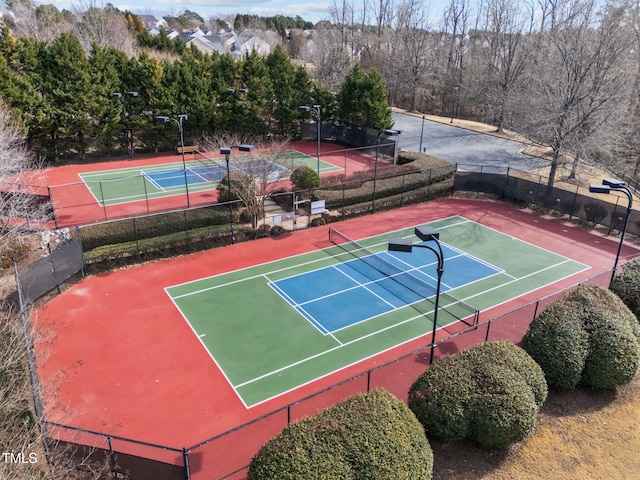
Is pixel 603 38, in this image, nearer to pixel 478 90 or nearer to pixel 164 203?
pixel 164 203

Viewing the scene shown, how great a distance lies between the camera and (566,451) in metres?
10.5

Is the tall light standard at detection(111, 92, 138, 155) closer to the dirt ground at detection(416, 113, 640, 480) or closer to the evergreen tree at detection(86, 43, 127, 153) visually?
the evergreen tree at detection(86, 43, 127, 153)

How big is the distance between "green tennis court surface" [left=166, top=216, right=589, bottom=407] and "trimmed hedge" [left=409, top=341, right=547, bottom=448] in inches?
180

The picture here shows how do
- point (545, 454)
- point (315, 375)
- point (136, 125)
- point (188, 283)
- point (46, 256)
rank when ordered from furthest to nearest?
Result: point (136, 125)
point (188, 283)
point (46, 256)
point (315, 375)
point (545, 454)

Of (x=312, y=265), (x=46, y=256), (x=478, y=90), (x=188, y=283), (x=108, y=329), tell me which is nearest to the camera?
(x=108, y=329)

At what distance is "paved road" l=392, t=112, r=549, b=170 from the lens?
36281 millimetres

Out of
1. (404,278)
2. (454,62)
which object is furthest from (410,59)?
(404,278)

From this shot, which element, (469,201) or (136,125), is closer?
(469,201)

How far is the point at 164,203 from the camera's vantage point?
26922mm

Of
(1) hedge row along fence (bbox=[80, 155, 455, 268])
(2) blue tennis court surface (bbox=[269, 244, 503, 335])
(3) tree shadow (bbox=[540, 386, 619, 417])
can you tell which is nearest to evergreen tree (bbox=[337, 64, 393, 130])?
(1) hedge row along fence (bbox=[80, 155, 455, 268])

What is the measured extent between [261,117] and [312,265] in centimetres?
2381

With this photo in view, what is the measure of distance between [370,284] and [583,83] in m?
20.1

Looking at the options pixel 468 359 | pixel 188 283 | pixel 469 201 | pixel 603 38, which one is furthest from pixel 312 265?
pixel 603 38

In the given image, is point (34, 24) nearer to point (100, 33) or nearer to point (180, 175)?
point (100, 33)
